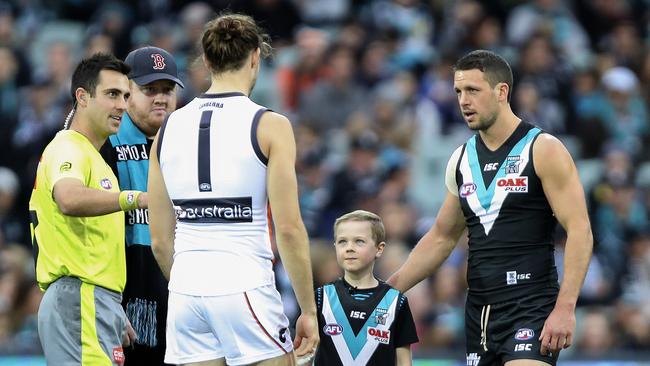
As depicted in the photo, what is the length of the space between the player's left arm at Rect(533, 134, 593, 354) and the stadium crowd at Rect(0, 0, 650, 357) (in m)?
5.06

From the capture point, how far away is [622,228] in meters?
14.4

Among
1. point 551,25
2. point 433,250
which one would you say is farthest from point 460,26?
point 433,250

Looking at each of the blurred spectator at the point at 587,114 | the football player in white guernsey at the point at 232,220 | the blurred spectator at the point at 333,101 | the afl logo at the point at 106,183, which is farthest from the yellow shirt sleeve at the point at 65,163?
the blurred spectator at the point at 587,114

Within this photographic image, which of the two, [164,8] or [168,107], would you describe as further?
[164,8]

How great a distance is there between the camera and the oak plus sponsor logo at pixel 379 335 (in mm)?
7828

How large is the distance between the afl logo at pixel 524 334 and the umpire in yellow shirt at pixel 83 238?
227cm

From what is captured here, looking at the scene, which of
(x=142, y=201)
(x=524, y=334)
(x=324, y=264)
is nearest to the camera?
(x=142, y=201)

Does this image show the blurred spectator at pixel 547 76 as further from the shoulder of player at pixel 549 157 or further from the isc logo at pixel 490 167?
the shoulder of player at pixel 549 157

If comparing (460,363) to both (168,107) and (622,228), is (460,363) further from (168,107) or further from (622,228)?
(168,107)

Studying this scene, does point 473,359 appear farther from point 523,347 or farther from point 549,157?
point 549,157

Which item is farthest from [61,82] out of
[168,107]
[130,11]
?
[168,107]

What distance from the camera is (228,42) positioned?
21.6 ft

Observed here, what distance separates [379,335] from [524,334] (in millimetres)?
927

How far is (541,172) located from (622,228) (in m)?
7.31
